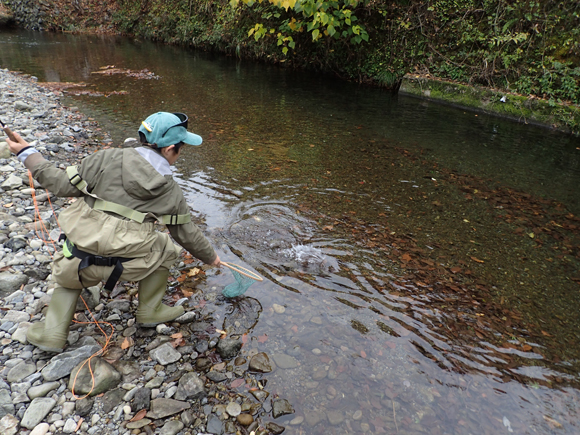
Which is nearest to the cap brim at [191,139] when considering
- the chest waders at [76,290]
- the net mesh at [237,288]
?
the chest waders at [76,290]

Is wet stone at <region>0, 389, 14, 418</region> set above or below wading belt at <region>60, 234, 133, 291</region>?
below

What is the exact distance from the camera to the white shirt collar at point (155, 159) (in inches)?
107

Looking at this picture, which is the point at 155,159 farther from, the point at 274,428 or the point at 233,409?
the point at 274,428

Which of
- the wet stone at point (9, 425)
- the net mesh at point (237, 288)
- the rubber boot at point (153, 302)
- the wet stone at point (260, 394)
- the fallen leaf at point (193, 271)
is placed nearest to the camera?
the wet stone at point (9, 425)

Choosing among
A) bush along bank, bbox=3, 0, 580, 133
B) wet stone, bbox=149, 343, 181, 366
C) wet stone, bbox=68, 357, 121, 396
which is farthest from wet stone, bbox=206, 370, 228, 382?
bush along bank, bbox=3, 0, 580, 133

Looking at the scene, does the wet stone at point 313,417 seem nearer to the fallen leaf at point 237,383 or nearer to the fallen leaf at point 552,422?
the fallen leaf at point 237,383

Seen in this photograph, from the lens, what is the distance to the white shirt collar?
2.71 meters

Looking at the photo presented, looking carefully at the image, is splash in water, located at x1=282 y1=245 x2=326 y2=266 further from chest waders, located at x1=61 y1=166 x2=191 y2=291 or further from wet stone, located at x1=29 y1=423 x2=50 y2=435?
wet stone, located at x1=29 y1=423 x2=50 y2=435

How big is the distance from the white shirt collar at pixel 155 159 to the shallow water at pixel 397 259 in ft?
4.84

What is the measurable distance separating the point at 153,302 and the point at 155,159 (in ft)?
3.94

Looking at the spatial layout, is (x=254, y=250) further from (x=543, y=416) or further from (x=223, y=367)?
(x=543, y=416)

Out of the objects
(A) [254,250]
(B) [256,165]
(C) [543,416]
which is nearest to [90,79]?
(B) [256,165]

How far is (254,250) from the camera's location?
4.64 m

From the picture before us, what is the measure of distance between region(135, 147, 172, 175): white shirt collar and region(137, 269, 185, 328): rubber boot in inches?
32.8
